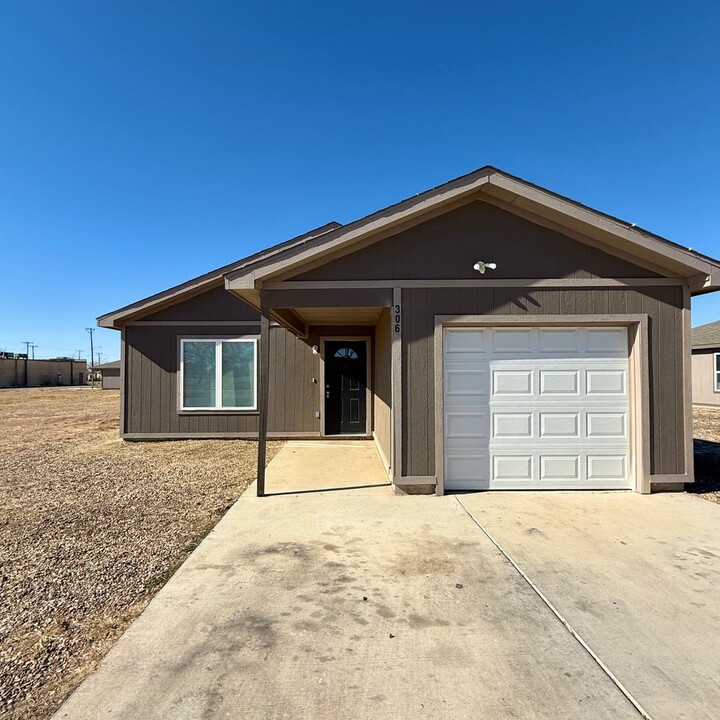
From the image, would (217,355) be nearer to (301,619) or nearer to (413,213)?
(413,213)

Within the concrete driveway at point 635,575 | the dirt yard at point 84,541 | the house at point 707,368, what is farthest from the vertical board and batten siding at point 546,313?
the house at point 707,368

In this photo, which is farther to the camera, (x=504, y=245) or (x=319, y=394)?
(x=319, y=394)

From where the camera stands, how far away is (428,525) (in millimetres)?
4379

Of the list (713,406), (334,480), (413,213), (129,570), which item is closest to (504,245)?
(413,213)

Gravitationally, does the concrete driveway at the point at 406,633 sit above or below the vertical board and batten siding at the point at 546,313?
below

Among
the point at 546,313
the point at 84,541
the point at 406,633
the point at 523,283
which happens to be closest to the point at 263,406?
the point at 84,541

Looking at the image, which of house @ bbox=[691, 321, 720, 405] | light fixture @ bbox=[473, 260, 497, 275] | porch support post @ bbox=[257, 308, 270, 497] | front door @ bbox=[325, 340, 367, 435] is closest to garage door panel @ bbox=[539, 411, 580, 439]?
light fixture @ bbox=[473, 260, 497, 275]

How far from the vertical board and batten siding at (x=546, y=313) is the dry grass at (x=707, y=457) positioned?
607 millimetres

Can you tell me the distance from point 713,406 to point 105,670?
21133 mm

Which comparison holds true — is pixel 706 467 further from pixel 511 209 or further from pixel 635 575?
pixel 511 209

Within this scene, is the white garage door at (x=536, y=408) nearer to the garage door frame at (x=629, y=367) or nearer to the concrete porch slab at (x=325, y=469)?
the garage door frame at (x=629, y=367)

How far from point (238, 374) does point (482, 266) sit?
6.32m

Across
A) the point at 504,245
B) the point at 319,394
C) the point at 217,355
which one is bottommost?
the point at 319,394

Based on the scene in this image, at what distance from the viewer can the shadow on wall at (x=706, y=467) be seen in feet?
19.1
